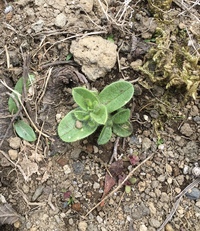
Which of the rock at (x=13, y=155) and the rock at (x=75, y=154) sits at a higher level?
the rock at (x=13, y=155)

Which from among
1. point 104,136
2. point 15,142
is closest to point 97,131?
point 104,136

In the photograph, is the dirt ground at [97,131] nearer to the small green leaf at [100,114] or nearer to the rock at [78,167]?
the rock at [78,167]

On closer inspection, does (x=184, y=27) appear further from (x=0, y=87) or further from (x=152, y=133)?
(x=0, y=87)

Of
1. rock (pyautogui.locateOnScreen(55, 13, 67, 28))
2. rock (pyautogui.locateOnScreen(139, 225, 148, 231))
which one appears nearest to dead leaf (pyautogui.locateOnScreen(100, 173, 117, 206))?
rock (pyautogui.locateOnScreen(139, 225, 148, 231))

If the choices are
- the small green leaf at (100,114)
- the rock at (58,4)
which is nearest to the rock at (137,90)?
the small green leaf at (100,114)

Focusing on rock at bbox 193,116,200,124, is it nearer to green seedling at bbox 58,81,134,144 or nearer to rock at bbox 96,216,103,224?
green seedling at bbox 58,81,134,144

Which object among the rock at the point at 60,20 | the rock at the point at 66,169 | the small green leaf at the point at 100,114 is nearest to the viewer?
the small green leaf at the point at 100,114

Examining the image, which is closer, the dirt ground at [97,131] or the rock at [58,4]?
the dirt ground at [97,131]
